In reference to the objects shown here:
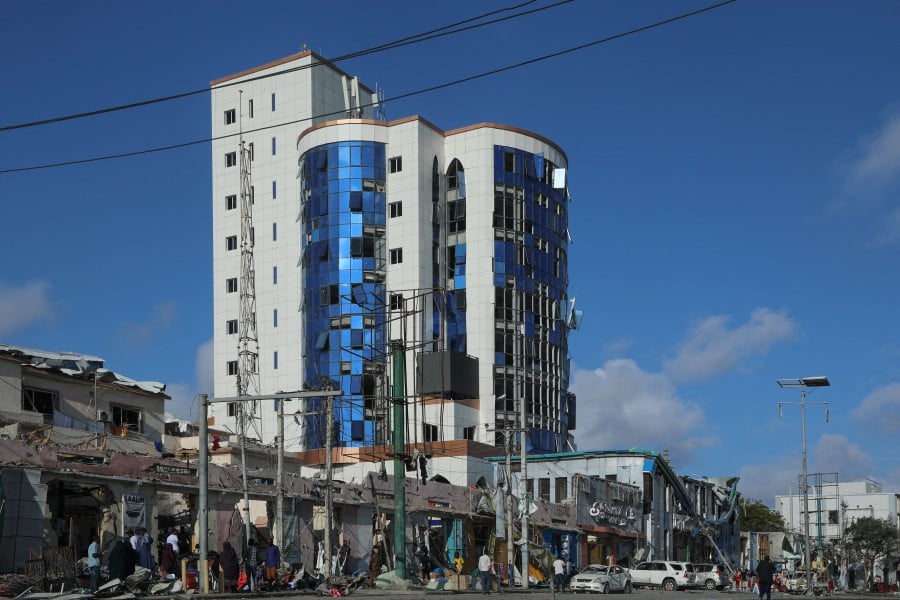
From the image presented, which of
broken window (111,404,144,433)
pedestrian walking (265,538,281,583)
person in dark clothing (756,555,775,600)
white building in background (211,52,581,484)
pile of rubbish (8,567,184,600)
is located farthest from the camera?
white building in background (211,52,581,484)

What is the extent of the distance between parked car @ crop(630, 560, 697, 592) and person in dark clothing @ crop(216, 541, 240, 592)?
3002 centimetres

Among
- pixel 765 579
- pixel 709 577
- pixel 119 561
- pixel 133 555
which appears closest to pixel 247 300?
pixel 709 577

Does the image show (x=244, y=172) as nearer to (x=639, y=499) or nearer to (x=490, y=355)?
(x=490, y=355)

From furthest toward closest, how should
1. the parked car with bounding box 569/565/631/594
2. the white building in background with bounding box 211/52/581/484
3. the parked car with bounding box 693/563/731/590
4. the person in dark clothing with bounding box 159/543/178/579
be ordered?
the white building in background with bounding box 211/52/581/484 → the parked car with bounding box 693/563/731/590 → the parked car with bounding box 569/565/631/594 → the person in dark clothing with bounding box 159/543/178/579

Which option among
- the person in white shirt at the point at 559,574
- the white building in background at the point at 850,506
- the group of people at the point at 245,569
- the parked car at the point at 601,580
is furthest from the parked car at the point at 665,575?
the white building in background at the point at 850,506

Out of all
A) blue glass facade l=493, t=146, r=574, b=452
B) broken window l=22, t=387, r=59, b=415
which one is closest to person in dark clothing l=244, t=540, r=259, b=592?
broken window l=22, t=387, r=59, b=415

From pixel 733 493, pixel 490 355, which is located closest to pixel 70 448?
pixel 490 355

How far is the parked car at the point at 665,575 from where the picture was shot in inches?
2350

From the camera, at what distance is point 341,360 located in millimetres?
86438

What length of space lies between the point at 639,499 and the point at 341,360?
2495cm

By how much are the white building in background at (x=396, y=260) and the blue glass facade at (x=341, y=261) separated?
0.35ft

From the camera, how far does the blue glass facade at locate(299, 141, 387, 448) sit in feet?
283

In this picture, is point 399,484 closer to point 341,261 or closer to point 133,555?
point 133,555

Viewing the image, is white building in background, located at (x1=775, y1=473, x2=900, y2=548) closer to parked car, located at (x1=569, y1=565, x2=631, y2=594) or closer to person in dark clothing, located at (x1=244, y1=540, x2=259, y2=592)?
parked car, located at (x1=569, y1=565, x2=631, y2=594)
